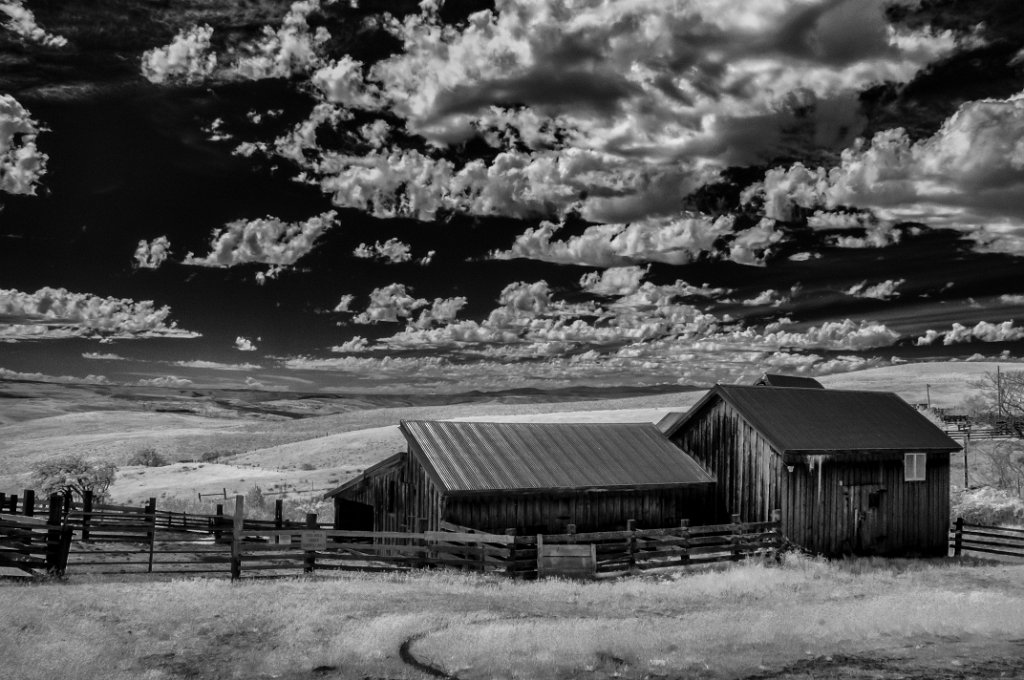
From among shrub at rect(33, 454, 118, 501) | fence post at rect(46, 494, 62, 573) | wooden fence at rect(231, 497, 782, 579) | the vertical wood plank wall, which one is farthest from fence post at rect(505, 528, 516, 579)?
shrub at rect(33, 454, 118, 501)

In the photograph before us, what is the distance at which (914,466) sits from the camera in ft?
103

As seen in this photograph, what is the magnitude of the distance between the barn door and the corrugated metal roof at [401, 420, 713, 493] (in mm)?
5152

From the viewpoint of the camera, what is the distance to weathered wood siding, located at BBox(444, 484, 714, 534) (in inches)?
984

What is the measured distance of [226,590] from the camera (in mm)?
17312

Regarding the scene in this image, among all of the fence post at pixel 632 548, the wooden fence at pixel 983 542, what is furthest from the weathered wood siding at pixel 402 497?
the wooden fence at pixel 983 542

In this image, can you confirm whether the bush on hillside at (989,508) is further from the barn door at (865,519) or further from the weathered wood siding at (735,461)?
the weathered wood siding at (735,461)

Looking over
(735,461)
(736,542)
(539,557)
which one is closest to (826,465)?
(735,461)

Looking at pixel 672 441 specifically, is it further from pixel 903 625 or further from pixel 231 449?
pixel 231 449

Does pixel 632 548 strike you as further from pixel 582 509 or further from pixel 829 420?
pixel 829 420

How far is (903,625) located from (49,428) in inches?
5998

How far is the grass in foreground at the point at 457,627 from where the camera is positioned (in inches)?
482

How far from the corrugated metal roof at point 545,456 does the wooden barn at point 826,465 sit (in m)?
1.41

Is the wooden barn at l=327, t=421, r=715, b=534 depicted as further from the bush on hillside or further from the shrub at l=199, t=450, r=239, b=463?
the shrub at l=199, t=450, r=239, b=463

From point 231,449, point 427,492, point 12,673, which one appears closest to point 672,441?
point 427,492
